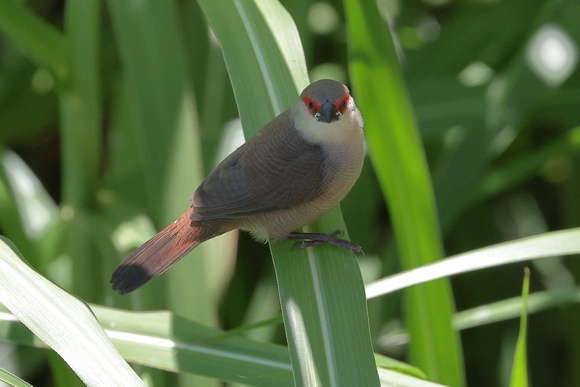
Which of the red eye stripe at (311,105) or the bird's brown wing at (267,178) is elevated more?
the red eye stripe at (311,105)

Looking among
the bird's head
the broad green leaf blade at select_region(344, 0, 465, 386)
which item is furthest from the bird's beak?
the broad green leaf blade at select_region(344, 0, 465, 386)

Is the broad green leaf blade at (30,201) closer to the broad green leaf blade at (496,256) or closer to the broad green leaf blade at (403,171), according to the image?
the broad green leaf blade at (403,171)

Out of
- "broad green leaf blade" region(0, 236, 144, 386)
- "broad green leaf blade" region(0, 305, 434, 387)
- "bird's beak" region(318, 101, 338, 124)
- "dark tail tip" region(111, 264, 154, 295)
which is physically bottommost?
"broad green leaf blade" region(0, 236, 144, 386)

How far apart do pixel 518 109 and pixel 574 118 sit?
0.40m

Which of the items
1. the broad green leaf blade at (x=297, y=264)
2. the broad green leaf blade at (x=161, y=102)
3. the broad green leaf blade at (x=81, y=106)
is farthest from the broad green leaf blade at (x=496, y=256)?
the broad green leaf blade at (x=81, y=106)

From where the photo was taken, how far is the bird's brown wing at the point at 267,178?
1602 millimetres

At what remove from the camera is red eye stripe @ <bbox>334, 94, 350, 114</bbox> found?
1595 millimetres

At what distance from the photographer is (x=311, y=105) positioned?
5.14 feet

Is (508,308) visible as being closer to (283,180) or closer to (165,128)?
(283,180)

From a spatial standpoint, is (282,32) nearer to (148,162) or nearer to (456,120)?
(148,162)

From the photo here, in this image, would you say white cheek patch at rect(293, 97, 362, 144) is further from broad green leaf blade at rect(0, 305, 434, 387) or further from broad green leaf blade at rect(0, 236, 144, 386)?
broad green leaf blade at rect(0, 236, 144, 386)

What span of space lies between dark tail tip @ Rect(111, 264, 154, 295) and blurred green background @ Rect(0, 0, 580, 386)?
15cm

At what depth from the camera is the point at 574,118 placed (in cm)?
244

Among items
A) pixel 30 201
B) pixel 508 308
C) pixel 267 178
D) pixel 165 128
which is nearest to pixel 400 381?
pixel 267 178
